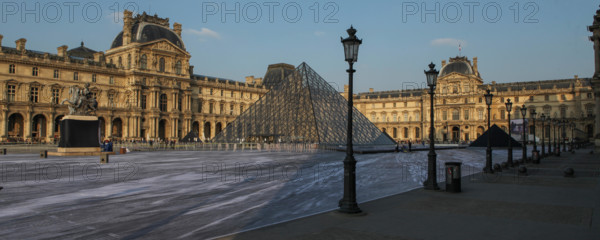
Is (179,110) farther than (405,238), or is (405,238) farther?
(179,110)

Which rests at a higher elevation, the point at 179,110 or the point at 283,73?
the point at 283,73

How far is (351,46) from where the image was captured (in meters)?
7.70

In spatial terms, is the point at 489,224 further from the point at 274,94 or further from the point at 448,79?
the point at 448,79

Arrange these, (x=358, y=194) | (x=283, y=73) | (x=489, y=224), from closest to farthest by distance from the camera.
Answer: (x=489, y=224)
(x=358, y=194)
(x=283, y=73)

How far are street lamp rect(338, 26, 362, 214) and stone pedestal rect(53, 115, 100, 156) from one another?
22.4 meters

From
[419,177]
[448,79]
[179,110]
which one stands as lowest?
[419,177]

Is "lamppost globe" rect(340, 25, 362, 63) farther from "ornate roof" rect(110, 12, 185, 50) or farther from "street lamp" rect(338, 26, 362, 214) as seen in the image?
"ornate roof" rect(110, 12, 185, 50)

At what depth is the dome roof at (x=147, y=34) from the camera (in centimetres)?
5556

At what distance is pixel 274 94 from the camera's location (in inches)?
1560

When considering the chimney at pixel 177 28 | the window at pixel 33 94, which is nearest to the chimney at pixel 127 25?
the chimney at pixel 177 28

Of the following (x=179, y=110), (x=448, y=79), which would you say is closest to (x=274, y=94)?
(x=179, y=110)

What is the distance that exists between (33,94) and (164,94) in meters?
15.5

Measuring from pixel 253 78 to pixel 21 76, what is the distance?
40.2m

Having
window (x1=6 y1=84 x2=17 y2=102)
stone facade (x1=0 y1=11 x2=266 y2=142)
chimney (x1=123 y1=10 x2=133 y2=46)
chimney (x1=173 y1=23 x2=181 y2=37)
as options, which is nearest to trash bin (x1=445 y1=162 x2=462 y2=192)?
stone facade (x1=0 y1=11 x2=266 y2=142)
